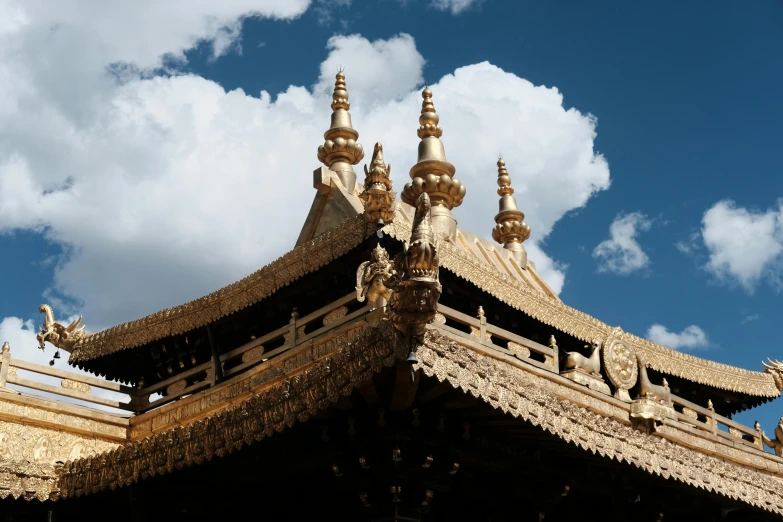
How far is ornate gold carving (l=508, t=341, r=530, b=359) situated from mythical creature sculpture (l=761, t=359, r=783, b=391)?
6.99m

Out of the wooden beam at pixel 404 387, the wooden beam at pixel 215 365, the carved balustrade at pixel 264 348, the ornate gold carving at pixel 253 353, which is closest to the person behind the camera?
the wooden beam at pixel 404 387

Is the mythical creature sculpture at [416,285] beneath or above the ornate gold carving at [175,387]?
beneath

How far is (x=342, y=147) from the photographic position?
49.8 feet

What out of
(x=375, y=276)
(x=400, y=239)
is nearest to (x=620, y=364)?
(x=400, y=239)

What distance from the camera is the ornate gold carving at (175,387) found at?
13.5 meters

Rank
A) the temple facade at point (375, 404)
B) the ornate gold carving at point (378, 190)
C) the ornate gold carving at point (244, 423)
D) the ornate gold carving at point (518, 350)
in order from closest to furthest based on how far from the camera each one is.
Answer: the ornate gold carving at point (244, 423)
the temple facade at point (375, 404)
the ornate gold carving at point (378, 190)
the ornate gold carving at point (518, 350)

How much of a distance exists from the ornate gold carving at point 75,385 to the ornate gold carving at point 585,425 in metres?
5.89

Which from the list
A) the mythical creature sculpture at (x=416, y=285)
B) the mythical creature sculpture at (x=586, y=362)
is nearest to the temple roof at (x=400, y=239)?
the mythical creature sculpture at (x=586, y=362)

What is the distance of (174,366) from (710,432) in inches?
313

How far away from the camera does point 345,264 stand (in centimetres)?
1179

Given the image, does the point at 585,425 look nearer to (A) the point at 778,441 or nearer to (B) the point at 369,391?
(B) the point at 369,391

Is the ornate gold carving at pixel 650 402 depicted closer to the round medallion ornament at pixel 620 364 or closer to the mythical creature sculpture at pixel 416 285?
the round medallion ornament at pixel 620 364

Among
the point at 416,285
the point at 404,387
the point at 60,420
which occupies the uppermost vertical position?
the point at 60,420

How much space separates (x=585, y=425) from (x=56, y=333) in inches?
319
